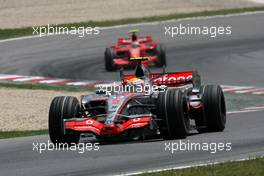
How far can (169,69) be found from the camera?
32.5 m

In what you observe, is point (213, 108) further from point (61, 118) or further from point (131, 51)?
point (131, 51)

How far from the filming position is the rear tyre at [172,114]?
54.9ft

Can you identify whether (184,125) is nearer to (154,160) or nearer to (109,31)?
(154,160)

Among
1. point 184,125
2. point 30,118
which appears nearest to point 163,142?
point 184,125

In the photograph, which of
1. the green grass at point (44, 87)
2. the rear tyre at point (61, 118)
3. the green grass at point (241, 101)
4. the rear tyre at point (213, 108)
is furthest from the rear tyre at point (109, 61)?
the rear tyre at point (61, 118)

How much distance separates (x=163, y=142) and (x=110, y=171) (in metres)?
3.07

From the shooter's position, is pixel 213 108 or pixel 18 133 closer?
pixel 213 108
